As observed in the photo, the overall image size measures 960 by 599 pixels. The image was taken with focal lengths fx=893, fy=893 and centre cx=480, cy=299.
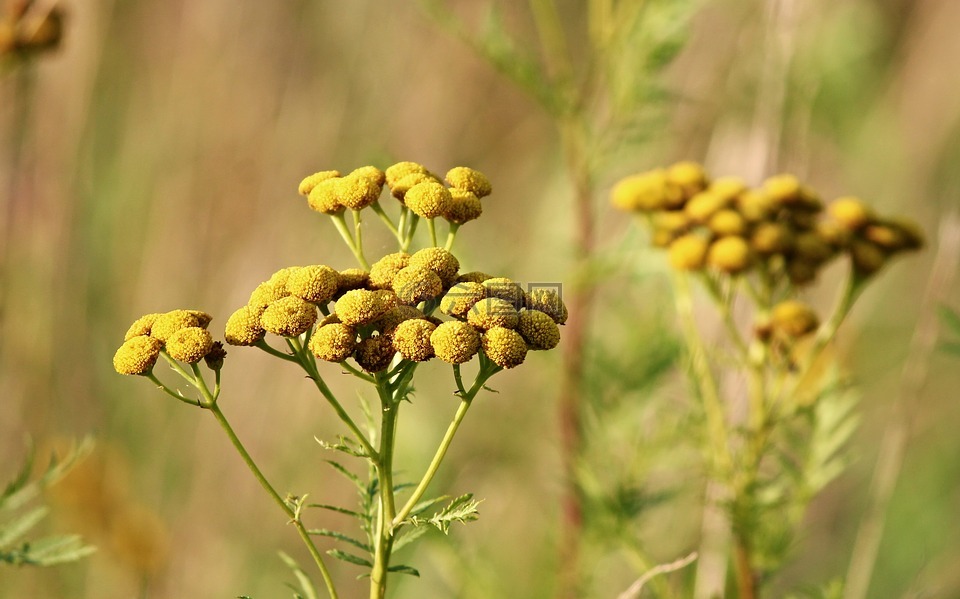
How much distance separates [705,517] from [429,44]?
2486 millimetres

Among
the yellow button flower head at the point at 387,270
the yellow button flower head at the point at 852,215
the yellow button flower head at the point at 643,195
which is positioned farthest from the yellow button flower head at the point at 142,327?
the yellow button flower head at the point at 852,215

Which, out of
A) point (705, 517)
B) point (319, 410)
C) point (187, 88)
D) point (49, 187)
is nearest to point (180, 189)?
point (187, 88)

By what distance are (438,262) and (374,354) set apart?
0.17m

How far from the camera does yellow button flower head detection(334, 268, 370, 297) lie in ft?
4.32

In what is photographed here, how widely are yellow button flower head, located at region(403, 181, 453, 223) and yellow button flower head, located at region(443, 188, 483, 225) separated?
0.12 ft

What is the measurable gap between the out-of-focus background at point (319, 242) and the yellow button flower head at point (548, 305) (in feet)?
3.35

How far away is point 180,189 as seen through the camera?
364cm

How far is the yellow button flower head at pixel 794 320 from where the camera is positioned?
6.53ft

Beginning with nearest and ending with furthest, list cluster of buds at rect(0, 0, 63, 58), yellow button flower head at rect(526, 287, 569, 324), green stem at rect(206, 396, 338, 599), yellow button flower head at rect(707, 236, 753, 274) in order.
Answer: green stem at rect(206, 396, 338, 599)
yellow button flower head at rect(526, 287, 569, 324)
yellow button flower head at rect(707, 236, 753, 274)
cluster of buds at rect(0, 0, 63, 58)

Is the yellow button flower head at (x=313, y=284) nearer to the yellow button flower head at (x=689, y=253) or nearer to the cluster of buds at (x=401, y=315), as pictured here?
the cluster of buds at (x=401, y=315)

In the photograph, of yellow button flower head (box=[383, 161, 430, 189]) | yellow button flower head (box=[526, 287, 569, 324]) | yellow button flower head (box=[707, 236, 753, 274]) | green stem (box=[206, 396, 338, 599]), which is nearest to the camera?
green stem (box=[206, 396, 338, 599])

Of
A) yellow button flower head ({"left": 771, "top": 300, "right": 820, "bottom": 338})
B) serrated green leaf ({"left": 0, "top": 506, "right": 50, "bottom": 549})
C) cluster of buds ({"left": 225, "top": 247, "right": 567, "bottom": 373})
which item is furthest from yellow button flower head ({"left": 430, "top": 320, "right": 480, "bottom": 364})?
yellow button flower head ({"left": 771, "top": 300, "right": 820, "bottom": 338})

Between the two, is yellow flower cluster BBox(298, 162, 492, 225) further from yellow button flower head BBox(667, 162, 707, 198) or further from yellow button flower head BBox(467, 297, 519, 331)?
yellow button flower head BBox(667, 162, 707, 198)

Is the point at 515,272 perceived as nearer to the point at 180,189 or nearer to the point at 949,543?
the point at 180,189
